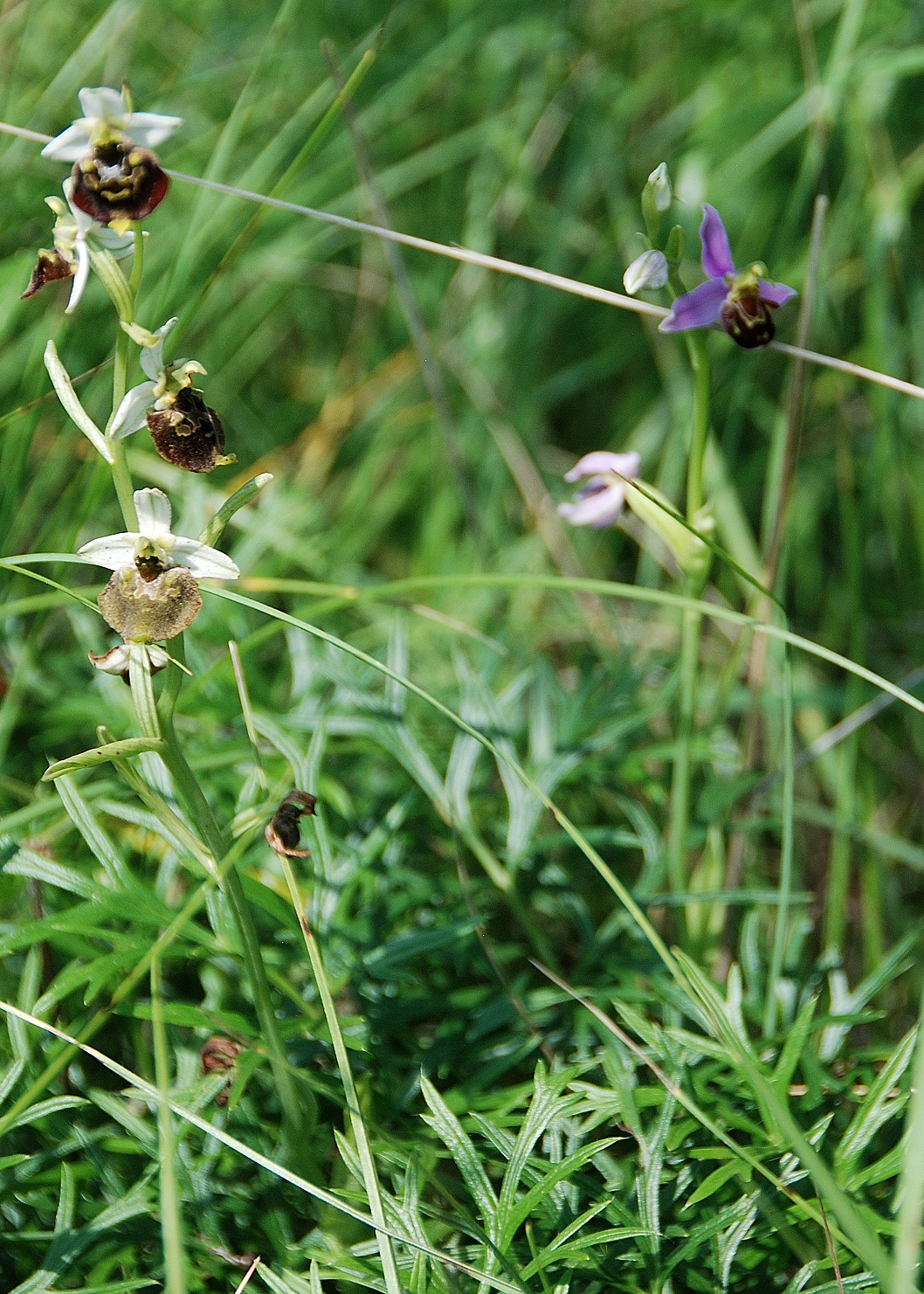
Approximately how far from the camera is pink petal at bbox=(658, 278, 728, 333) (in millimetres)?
1260

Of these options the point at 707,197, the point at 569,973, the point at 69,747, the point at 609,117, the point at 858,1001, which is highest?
the point at 609,117

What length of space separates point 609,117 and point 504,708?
179cm

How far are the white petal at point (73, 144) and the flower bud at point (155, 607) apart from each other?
0.42 metres

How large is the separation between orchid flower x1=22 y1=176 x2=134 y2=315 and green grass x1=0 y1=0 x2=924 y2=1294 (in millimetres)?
337

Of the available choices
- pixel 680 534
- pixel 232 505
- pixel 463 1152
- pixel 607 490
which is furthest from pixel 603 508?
pixel 463 1152

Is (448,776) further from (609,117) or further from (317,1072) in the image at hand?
(609,117)

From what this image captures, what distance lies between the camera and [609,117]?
8.95 feet

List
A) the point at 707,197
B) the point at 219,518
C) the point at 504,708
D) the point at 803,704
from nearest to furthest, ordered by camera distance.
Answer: the point at 219,518, the point at 504,708, the point at 803,704, the point at 707,197

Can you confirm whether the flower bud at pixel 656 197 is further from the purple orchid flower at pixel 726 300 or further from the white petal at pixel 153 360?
the white petal at pixel 153 360

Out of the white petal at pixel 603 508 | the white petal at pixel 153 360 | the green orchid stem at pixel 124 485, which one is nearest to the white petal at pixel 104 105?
the white petal at pixel 153 360

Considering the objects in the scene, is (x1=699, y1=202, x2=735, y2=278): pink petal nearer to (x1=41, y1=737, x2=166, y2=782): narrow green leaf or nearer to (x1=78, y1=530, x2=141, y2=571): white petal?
(x1=78, y1=530, x2=141, y2=571): white petal

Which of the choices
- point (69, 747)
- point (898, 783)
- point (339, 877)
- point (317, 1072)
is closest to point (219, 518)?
point (339, 877)

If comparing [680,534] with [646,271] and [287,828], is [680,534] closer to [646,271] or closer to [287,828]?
[646,271]

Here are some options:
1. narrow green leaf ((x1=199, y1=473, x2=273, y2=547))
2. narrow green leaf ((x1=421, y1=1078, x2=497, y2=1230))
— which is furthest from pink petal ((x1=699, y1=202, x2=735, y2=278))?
narrow green leaf ((x1=421, y1=1078, x2=497, y2=1230))
